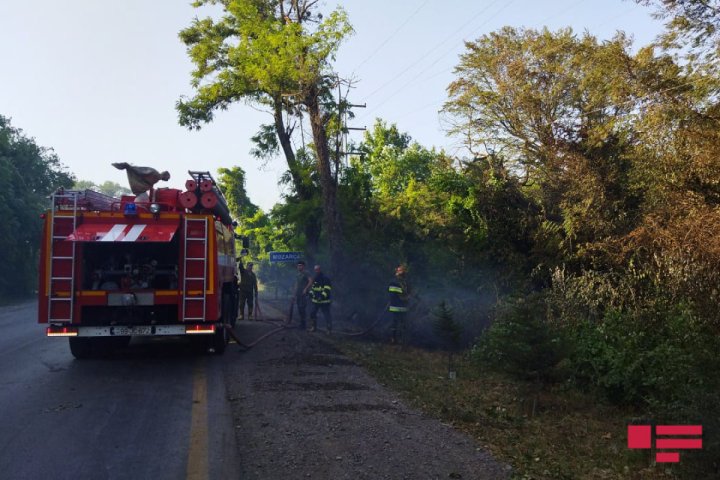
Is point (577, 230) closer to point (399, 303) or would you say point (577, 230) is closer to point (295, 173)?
point (399, 303)

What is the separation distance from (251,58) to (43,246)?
15.4 metres

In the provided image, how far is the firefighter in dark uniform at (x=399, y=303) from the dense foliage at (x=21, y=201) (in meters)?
28.9

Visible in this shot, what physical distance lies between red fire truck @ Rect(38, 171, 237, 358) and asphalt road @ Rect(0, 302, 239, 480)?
701 millimetres

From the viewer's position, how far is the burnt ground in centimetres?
529

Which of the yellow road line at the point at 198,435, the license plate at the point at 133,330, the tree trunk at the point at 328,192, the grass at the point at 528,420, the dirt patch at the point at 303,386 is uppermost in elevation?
the tree trunk at the point at 328,192

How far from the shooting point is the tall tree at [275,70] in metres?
20.9

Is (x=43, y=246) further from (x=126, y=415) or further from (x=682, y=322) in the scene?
(x=682, y=322)

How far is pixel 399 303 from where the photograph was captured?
13.9m

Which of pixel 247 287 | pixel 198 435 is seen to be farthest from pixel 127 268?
pixel 247 287

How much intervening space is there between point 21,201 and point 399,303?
31.8 m

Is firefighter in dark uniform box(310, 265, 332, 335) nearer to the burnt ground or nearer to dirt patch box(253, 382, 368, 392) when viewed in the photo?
the burnt ground

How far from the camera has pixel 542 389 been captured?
27.2 ft

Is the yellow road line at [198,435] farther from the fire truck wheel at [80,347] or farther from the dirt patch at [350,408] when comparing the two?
the fire truck wheel at [80,347]

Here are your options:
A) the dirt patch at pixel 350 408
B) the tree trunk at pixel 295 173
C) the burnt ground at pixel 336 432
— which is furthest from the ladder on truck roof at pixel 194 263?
the tree trunk at pixel 295 173
